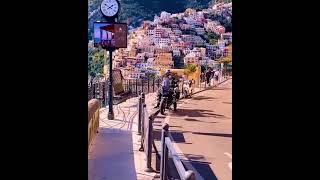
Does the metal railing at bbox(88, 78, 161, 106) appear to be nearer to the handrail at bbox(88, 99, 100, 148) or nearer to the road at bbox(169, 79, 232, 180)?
the road at bbox(169, 79, 232, 180)

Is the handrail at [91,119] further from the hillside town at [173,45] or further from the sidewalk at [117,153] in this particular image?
the hillside town at [173,45]

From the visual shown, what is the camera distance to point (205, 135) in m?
5.70

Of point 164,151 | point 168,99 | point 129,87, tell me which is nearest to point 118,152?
point 164,151

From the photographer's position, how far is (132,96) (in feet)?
33.7

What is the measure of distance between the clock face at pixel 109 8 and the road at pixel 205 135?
2.04 meters

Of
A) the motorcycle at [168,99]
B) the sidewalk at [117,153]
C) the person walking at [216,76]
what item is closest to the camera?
the sidewalk at [117,153]

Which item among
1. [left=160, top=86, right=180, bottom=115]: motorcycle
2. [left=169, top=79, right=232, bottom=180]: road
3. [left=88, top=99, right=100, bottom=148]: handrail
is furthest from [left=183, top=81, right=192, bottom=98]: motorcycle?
[left=88, top=99, right=100, bottom=148]: handrail

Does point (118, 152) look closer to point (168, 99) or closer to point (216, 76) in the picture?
point (168, 99)

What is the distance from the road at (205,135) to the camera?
3.88m

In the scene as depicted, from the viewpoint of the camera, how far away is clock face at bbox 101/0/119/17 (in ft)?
22.2

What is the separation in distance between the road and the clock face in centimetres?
204

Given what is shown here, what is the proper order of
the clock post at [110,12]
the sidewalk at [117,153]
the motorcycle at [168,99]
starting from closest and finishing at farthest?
the sidewalk at [117,153]
the clock post at [110,12]
the motorcycle at [168,99]

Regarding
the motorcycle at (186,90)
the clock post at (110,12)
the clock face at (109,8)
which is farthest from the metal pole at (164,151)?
the motorcycle at (186,90)
